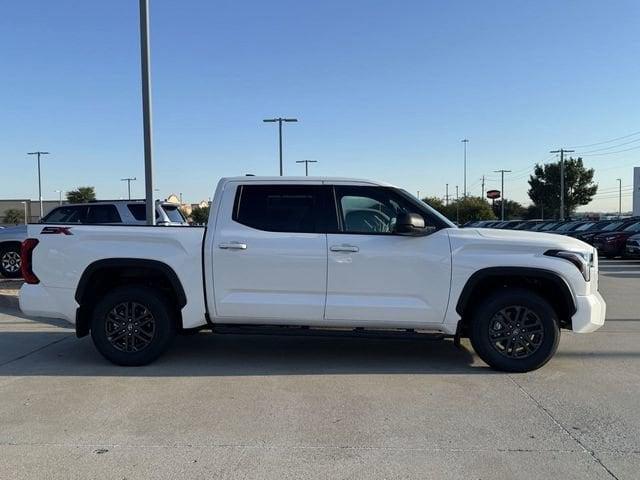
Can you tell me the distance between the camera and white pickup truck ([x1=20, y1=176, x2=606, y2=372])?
5793mm

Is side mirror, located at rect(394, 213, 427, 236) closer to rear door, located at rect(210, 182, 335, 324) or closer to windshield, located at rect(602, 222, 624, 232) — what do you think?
rear door, located at rect(210, 182, 335, 324)

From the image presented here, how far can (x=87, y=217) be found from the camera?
1316cm

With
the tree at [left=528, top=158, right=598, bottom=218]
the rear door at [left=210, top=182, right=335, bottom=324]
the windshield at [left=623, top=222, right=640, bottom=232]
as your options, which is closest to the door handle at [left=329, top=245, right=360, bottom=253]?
the rear door at [left=210, top=182, right=335, bottom=324]

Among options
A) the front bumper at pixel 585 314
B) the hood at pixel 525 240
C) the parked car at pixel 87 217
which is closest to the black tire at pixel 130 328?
the hood at pixel 525 240

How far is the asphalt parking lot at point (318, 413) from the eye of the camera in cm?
384

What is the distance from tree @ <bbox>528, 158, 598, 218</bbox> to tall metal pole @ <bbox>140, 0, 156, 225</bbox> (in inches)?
2740

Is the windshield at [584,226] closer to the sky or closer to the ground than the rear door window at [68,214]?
closer to the ground

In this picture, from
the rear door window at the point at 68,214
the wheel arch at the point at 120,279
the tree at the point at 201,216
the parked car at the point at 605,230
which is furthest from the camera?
the parked car at the point at 605,230

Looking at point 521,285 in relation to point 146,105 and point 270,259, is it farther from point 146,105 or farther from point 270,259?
point 146,105

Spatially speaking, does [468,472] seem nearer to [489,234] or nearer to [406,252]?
[406,252]

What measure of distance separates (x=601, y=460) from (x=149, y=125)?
8893 millimetres

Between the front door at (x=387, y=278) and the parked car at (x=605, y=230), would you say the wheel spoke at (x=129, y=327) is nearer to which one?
the front door at (x=387, y=278)

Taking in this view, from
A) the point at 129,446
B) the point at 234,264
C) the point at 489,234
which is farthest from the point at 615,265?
the point at 129,446

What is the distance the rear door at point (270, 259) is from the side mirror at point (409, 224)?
30.2 inches
